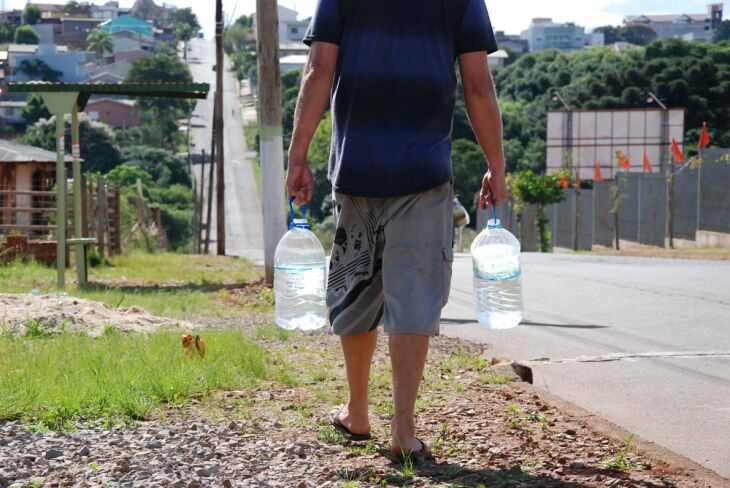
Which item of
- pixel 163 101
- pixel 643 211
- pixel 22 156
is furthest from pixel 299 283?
pixel 163 101

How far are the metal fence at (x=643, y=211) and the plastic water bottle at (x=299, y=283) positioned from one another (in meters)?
28.9

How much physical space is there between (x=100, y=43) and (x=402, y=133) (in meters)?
191

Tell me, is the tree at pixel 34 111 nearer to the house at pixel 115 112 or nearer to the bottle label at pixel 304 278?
the house at pixel 115 112

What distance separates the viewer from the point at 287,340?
29.9 ft

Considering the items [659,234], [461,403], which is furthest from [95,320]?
[659,234]

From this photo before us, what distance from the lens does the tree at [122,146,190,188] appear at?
8269 centimetres

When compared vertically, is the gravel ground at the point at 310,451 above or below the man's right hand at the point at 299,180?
below

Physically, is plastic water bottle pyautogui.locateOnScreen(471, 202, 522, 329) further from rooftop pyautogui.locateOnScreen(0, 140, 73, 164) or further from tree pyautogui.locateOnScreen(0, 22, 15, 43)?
tree pyautogui.locateOnScreen(0, 22, 15, 43)

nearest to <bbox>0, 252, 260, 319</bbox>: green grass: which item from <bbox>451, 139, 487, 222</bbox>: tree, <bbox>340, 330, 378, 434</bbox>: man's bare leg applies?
<bbox>340, 330, 378, 434</bbox>: man's bare leg

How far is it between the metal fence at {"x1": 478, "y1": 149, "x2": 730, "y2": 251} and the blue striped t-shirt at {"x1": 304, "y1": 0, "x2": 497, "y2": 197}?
29.8 m

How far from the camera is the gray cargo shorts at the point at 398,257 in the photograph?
16.3ft

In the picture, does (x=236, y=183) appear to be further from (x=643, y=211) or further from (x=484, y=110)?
(x=484, y=110)

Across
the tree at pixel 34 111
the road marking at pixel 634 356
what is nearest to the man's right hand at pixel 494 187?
the road marking at pixel 634 356

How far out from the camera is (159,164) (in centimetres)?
8400
